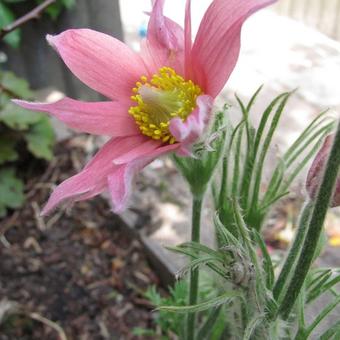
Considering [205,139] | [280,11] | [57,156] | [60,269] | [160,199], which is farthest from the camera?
[280,11]

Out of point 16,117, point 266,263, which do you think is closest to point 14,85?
point 16,117

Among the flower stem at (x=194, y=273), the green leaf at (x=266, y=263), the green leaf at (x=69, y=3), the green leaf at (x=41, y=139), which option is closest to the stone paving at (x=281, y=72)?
the green leaf at (x=41, y=139)

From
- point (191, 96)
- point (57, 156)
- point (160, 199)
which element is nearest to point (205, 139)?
point (191, 96)

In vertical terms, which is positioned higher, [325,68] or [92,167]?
[92,167]

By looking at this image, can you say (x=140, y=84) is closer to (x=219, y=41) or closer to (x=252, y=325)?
(x=219, y=41)

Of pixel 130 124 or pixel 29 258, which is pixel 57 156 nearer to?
pixel 29 258

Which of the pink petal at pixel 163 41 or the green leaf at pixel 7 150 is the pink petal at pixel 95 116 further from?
the green leaf at pixel 7 150

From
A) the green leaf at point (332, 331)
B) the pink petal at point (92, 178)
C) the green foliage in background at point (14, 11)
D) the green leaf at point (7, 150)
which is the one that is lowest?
the green leaf at point (7, 150)

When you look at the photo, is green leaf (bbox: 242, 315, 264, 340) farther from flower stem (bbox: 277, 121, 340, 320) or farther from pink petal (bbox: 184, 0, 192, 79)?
pink petal (bbox: 184, 0, 192, 79)

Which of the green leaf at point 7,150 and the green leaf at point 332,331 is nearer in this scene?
the green leaf at point 332,331
